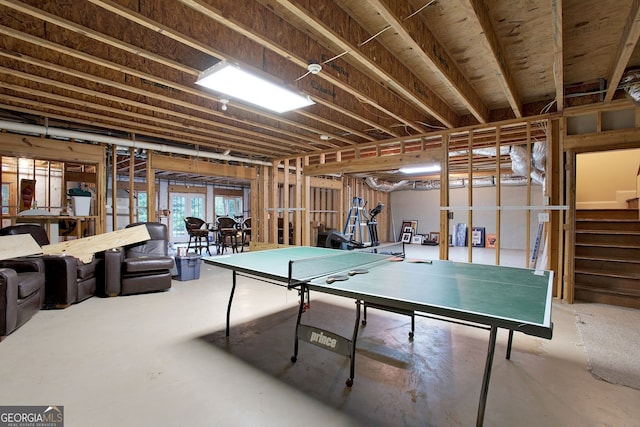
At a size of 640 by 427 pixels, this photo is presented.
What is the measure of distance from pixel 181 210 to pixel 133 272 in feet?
25.5

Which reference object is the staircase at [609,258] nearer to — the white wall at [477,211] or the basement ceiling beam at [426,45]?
the basement ceiling beam at [426,45]

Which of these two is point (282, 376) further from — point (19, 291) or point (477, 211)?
point (477, 211)

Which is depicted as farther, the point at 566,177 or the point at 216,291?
the point at 216,291

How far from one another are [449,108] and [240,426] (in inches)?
184

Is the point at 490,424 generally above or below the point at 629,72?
below

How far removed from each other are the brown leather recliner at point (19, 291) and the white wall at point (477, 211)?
8.42 metres

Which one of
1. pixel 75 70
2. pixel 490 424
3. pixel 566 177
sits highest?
pixel 75 70

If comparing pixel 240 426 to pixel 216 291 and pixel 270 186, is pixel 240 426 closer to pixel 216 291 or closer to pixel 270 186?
pixel 216 291

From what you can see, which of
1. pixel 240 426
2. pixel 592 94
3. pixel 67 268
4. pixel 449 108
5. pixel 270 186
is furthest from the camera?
pixel 270 186

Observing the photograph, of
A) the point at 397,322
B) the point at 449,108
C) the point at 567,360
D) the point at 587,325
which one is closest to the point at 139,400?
the point at 397,322

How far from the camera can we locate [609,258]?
14.3ft

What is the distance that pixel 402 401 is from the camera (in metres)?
1.96

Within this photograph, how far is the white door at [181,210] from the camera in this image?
37.4ft

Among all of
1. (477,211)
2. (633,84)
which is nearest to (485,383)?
(633,84)
